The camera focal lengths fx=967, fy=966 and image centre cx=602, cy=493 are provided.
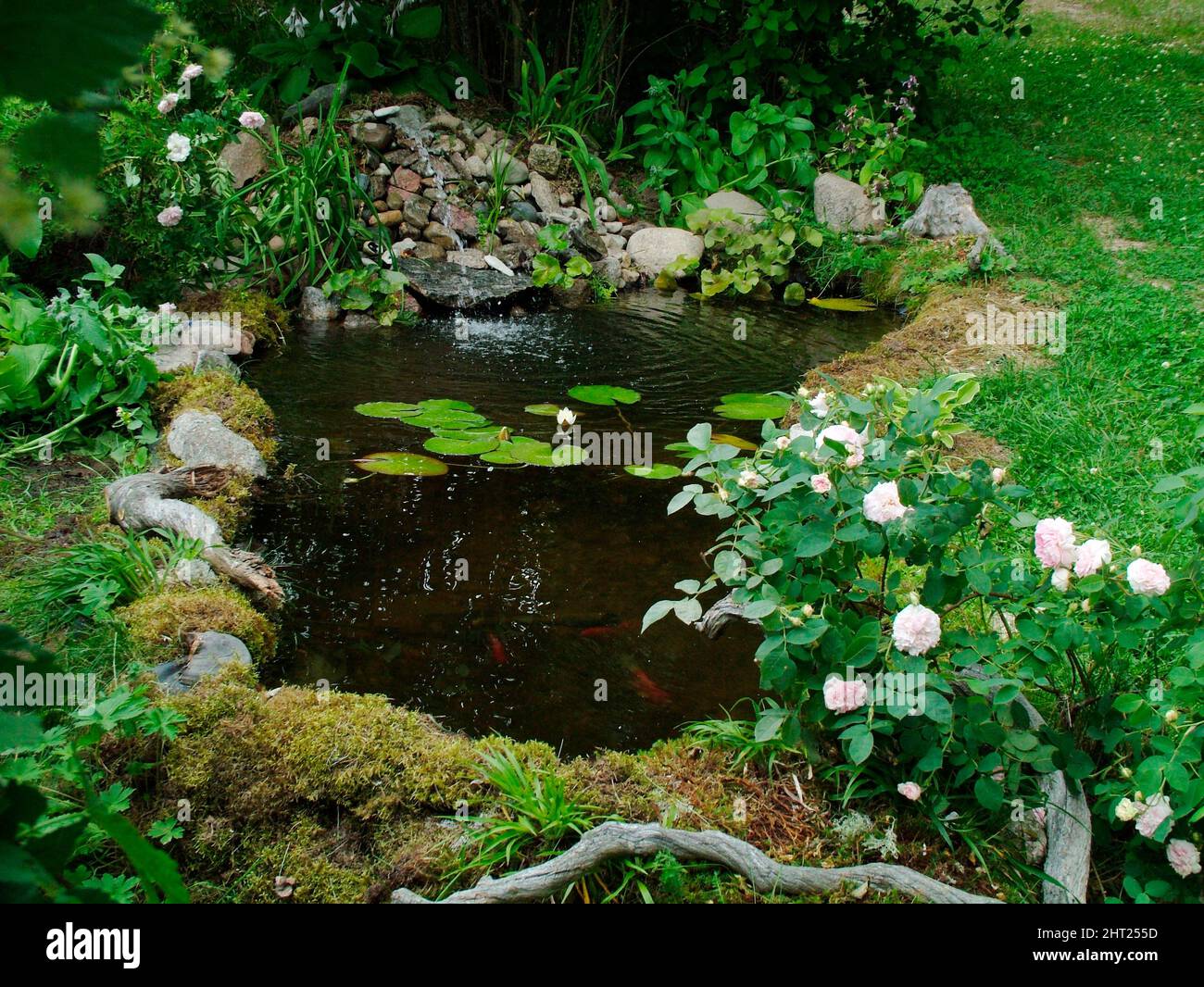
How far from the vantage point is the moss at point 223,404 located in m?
4.70

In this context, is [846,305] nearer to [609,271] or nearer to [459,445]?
[609,271]

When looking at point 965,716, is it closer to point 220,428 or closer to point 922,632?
point 922,632

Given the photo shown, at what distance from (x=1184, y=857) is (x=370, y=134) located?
296 inches

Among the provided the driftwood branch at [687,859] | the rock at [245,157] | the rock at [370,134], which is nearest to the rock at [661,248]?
the rock at [370,134]

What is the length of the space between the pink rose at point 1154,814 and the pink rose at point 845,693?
2.09 feet

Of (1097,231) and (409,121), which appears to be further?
(409,121)

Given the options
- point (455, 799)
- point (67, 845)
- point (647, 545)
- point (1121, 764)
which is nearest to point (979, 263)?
point (647, 545)

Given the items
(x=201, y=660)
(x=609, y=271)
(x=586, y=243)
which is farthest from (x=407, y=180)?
(x=201, y=660)

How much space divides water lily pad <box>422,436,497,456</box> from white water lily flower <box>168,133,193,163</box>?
250 cm

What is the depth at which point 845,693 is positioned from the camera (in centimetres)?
224

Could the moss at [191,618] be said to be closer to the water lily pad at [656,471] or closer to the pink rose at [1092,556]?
the water lily pad at [656,471]

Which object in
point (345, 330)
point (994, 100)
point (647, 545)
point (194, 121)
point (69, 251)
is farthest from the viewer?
point (994, 100)

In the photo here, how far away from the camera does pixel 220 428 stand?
14.8 ft

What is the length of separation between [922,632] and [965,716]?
1.09 ft
